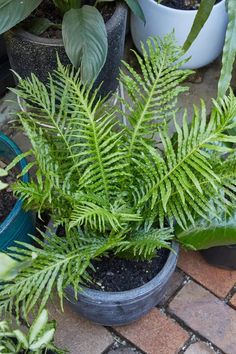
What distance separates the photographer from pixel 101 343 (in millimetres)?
1845

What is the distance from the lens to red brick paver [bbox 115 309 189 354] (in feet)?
6.05

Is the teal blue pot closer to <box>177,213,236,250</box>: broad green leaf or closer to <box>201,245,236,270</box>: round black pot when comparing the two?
<box>177,213,236,250</box>: broad green leaf

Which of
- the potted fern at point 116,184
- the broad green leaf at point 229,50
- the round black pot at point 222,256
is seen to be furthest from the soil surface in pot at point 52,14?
the round black pot at point 222,256

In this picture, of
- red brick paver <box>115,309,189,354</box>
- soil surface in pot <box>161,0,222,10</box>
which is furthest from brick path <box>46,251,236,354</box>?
soil surface in pot <box>161,0,222,10</box>

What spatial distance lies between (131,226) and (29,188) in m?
0.31

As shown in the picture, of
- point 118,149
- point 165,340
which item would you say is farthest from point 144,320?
point 118,149

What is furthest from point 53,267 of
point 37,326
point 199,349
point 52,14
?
point 52,14

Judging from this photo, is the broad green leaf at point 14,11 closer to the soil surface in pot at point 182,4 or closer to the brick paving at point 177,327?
the soil surface in pot at point 182,4

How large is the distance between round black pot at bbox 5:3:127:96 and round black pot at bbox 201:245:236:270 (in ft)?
2.20

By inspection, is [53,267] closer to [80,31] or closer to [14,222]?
[14,222]

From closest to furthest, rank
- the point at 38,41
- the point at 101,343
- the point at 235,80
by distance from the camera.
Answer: the point at 38,41 → the point at 101,343 → the point at 235,80

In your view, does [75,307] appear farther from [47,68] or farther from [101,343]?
[47,68]

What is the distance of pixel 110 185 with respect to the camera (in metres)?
1.58

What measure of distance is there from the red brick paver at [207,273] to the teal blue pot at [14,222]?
21.4 inches
